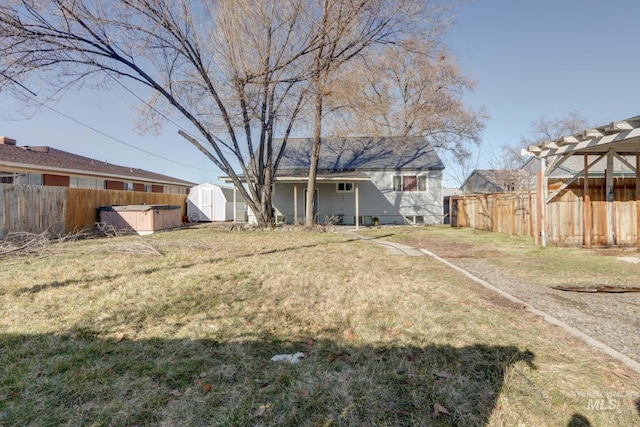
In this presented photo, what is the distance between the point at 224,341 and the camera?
3.00m

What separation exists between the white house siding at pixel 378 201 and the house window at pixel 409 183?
0.64 feet

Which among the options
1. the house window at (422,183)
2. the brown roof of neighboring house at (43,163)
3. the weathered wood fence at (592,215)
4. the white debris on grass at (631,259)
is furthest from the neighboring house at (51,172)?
the white debris on grass at (631,259)

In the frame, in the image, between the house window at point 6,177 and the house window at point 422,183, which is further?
the house window at point 422,183

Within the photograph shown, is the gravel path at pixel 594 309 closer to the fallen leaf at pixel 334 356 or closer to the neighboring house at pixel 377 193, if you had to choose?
the fallen leaf at pixel 334 356

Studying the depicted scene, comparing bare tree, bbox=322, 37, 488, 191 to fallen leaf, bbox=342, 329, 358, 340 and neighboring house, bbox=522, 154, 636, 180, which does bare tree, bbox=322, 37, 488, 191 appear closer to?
neighboring house, bbox=522, 154, 636, 180

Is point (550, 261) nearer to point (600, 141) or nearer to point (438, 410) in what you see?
point (600, 141)

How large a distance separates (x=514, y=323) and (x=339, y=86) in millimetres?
10992

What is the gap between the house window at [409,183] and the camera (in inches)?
762

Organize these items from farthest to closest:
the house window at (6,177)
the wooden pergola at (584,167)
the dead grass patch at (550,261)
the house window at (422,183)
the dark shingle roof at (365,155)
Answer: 1. the dark shingle roof at (365,155)
2. the house window at (422,183)
3. the house window at (6,177)
4. the wooden pergola at (584,167)
5. the dead grass patch at (550,261)

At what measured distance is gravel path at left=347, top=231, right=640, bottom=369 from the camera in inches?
122

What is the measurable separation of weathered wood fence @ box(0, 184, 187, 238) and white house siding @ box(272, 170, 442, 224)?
8.53 meters

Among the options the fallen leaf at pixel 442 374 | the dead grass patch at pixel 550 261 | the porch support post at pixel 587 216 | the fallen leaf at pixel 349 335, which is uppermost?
the porch support post at pixel 587 216

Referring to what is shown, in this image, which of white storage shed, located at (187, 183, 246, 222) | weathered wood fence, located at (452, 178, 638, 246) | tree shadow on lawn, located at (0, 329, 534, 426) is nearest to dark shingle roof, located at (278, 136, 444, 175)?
white storage shed, located at (187, 183, 246, 222)

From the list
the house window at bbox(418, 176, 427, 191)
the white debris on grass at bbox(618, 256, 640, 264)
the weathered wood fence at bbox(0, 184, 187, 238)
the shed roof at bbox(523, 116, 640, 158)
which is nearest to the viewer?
the shed roof at bbox(523, 116, 640, 158)
